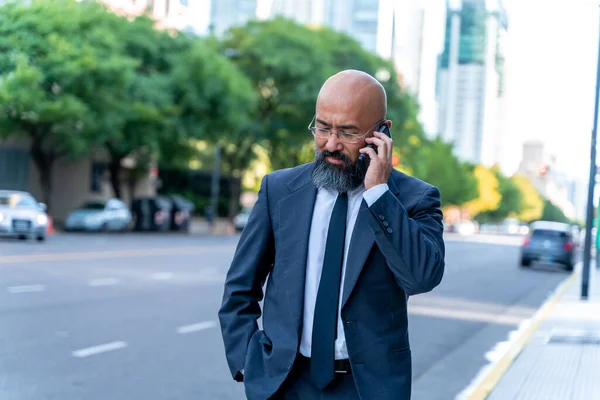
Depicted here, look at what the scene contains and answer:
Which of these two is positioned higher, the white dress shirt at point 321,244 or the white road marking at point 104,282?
the white dress shirt at point 321,244

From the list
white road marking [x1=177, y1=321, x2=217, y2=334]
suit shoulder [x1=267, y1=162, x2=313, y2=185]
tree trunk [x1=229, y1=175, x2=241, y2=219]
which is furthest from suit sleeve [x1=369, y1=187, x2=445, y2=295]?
tree trunk [x1=229, y1=175, x2=241, y2=219]

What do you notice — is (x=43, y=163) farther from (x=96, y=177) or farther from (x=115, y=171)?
(x=96, y=177)

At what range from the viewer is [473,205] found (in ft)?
489

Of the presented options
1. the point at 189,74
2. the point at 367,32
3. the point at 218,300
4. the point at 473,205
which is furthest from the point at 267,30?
the point at 367,32

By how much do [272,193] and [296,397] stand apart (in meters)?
0.66

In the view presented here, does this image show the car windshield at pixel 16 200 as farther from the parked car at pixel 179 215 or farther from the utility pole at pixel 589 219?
the parked car at pixel 179 215

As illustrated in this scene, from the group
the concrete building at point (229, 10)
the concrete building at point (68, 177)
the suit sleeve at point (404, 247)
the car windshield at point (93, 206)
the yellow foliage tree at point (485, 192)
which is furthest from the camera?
the concrete building at point (229, 10)

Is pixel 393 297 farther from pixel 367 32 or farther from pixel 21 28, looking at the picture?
pixel 367 32

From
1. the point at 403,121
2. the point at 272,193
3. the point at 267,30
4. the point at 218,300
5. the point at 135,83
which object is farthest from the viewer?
the point at 403,121

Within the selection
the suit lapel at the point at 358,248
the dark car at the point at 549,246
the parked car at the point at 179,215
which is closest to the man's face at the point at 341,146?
the suit lapel at the point at 358,248

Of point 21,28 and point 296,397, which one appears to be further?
point 21,28

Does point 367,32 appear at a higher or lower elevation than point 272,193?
higher

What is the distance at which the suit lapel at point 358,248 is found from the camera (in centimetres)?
300

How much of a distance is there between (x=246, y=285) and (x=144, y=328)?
28.3 ft
